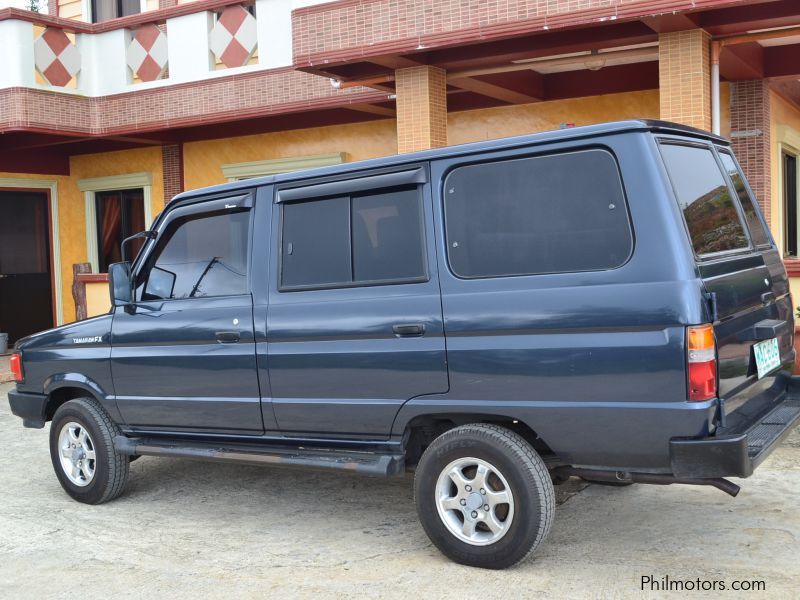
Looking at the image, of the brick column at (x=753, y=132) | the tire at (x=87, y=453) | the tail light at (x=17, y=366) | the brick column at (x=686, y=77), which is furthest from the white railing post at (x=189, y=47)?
the tire at (x=87, y=453)

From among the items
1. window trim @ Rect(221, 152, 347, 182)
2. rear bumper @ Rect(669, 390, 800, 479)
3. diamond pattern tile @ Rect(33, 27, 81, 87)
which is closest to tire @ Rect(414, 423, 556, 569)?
rear bumper @ Rect(669, 390, 800, 479)

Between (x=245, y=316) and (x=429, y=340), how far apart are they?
1.25 metres

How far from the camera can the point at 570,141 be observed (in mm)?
4375

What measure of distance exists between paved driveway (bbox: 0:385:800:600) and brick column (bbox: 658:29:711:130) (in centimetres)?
356

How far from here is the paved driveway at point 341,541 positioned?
4469 mm

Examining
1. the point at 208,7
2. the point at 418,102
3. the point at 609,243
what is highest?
the point at 208,7

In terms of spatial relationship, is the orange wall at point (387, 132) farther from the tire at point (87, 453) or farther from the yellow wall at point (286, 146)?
the tire at point (87, 453)

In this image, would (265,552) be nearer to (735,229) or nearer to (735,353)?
(735,353)

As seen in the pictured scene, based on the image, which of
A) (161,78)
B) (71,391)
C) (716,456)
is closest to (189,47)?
(161,78)

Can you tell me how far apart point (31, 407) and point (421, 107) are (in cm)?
563

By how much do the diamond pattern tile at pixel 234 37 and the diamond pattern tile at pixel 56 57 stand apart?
2352mm

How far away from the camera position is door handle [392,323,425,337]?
4703 mm

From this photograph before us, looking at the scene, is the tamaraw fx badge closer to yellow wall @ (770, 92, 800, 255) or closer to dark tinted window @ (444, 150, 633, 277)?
dark tinted window @ (444, 150, 633, 277)

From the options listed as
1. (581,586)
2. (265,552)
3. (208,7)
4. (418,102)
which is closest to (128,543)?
(265,552)
